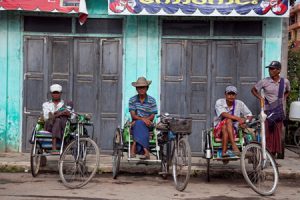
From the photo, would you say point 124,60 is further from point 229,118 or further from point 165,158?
point 229,118

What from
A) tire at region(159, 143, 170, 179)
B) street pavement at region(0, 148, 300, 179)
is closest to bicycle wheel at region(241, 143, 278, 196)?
tire at region(159, 143, 170, 179)

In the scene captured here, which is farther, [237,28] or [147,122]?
[237,28]

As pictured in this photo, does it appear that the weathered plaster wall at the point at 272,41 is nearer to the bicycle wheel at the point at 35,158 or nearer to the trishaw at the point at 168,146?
the trishaw at the point at 168,146

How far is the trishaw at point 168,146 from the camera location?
732 cm

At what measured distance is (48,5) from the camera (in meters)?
9.52

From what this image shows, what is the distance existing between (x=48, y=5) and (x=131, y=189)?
4.12 m

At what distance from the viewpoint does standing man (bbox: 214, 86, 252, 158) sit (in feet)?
25.2

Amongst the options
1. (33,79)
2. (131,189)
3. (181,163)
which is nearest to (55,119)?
(131,189)

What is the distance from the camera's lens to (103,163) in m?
9.08

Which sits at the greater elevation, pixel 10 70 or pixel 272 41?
pixel 272 41

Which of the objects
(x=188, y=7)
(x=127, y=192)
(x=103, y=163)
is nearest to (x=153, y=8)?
(x=188, y=7)

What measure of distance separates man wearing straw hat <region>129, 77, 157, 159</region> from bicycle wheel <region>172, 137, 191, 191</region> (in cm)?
56

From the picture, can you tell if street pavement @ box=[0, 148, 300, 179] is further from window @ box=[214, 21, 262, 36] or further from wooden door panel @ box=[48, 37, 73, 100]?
window @ box=[214, 21, 262, 36]

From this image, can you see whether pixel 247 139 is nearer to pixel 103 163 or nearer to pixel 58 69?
pixel 103 163
